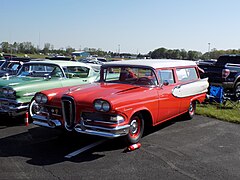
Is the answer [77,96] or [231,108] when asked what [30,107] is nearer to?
[77,96]

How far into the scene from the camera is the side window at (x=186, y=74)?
7.06 meters

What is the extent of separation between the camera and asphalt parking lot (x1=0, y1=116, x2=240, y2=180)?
425cm

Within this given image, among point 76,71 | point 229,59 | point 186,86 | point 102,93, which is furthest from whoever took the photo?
point 229,59

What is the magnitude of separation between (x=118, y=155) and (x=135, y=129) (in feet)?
2.40

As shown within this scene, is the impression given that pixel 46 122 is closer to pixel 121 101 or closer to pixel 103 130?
pixel 103 130

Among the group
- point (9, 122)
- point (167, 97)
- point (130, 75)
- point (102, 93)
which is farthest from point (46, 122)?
point (167, 97)

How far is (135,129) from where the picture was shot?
5.56 m

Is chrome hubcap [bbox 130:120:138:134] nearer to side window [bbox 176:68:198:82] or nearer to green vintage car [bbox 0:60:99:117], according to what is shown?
side window [bbox 176:68:198:82]

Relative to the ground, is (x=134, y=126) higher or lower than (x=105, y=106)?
lower

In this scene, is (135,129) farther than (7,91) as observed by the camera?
No

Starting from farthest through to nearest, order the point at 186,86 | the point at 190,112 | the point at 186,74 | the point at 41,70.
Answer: the point at 41,70, the point at 190,112, the point at 186,74, the point at 186,86

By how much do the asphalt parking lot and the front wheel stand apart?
21cm

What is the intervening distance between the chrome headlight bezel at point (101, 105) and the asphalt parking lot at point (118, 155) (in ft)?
2.70

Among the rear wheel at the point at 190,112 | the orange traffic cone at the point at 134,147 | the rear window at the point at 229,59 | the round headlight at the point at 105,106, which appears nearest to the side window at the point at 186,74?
the rear wheel at the point at 190,112
